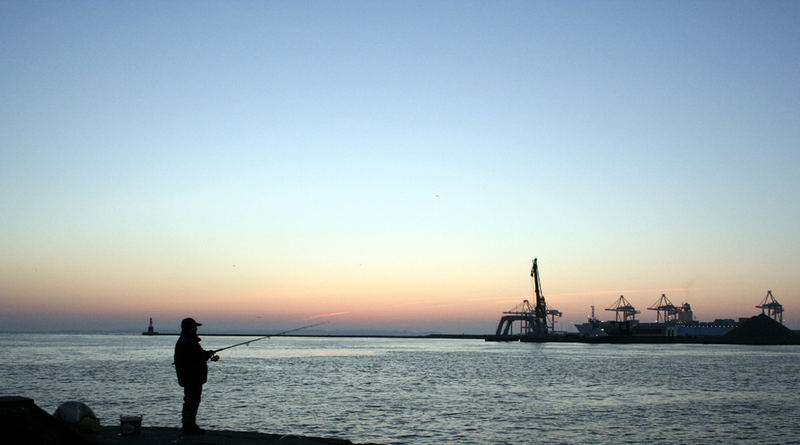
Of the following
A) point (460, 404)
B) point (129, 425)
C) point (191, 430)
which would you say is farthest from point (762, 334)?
point (129, 425)

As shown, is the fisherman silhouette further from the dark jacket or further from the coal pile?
the coal pile

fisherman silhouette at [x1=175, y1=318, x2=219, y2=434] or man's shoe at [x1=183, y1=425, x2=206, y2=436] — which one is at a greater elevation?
fisherman silhouette at [x1=175, y1=318, x2=219, y2=434]

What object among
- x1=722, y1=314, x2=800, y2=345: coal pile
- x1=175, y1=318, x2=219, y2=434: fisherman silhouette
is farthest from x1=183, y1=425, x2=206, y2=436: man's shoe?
x1=722, y1=314, x2=800, y2=345: coal pile

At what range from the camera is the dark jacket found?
1223cm

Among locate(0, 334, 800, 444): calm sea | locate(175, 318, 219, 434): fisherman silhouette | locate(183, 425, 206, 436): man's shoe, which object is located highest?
locate(175, 318, 219, 434): fisherman silhouette

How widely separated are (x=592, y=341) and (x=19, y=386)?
13979 cm

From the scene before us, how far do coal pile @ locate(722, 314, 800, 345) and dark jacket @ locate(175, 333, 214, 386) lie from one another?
156m

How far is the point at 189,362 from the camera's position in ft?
40.2

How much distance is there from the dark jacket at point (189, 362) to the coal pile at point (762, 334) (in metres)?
156

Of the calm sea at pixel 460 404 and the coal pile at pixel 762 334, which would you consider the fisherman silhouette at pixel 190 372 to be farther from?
the coal pile at pixel 762 334

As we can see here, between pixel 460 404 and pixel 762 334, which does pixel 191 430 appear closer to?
Answer: pixel 460 404

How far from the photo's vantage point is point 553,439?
68.7ft

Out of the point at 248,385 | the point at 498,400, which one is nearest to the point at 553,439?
the point at 498,400

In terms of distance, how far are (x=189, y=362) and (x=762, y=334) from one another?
167m
